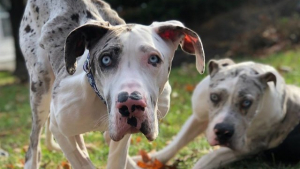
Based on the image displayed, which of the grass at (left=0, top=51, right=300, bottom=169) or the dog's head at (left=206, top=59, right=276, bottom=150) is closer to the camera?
the dog's head at (left=206, top=59, right=276, bottom=150)

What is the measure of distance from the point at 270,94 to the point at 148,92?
86.5 inches

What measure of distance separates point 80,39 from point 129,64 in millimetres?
517

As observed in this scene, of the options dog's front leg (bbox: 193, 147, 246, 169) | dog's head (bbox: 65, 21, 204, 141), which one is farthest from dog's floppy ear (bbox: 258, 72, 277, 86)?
dog's head (bbox: 65, 21, 204, 141)

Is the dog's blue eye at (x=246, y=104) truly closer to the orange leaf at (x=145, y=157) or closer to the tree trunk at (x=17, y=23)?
the orange leaf at (x=145, y=157)

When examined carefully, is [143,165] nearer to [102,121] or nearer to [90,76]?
[102,121]

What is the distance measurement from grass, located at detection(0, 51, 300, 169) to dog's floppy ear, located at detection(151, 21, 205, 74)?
1.66 metres

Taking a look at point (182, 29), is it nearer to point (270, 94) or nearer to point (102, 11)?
point (102, 11)

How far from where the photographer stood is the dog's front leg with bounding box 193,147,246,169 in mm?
4949

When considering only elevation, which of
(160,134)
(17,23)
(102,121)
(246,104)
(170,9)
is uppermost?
(102,121)

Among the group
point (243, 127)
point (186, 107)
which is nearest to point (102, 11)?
point (243, 127)

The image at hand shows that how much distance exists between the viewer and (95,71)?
3443 mm

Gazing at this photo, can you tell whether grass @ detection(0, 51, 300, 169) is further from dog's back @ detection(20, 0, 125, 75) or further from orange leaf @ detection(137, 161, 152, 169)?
dog's back @ detection(20, 0, 125, 75)

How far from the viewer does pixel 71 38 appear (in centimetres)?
349

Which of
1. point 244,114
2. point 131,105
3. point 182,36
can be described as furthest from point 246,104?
point 131,105
